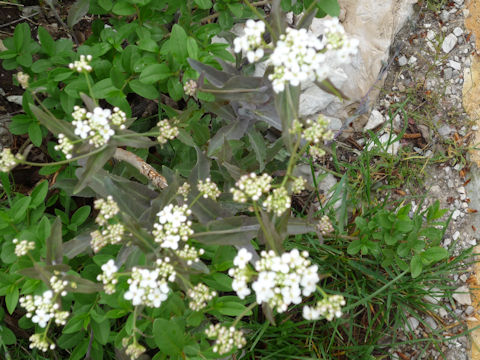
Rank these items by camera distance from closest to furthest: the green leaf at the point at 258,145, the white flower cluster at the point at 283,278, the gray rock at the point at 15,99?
the white flower cluster at the point at 283,278
the green leaf at the point at 258,145
the gray rock at the point at 15,99

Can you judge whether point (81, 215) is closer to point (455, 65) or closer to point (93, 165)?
point (93, 165)

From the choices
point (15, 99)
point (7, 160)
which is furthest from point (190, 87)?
point (15, 99)

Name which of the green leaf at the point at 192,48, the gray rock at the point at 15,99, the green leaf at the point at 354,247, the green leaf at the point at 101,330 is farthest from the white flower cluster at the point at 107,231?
the gray rock at the point at 15,99

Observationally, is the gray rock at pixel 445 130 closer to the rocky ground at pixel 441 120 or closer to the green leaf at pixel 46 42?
the rocky ground at pixel 441 120

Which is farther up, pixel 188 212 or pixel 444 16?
pixel 444 16

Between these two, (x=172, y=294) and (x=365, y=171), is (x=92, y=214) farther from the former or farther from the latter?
(x=365, y=171)

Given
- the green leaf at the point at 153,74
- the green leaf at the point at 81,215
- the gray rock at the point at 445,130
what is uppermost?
the green leaf at the point at 153,74

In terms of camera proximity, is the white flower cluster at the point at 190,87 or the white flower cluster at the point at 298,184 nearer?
the white flower cluster at the point at 298,184
